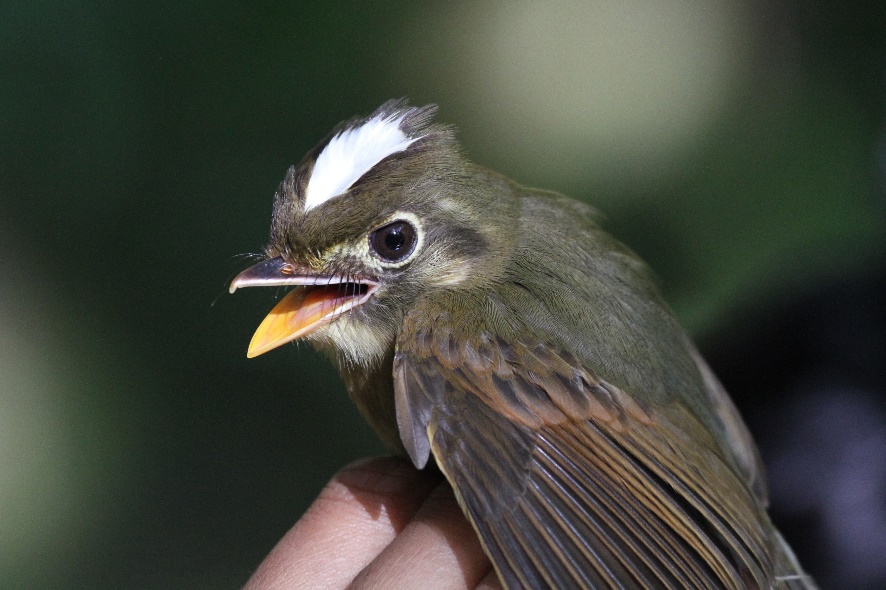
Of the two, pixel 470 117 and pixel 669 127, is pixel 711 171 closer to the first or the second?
pixel 669 127

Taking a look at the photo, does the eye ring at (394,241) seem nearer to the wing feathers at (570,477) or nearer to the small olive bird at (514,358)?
the small olive bird at (514,358)

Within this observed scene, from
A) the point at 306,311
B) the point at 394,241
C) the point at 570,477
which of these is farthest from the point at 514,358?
the point at 306,311

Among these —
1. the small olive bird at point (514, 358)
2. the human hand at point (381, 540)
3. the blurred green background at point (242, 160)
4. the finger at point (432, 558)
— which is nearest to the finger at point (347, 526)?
the human hand at point (381, 540)

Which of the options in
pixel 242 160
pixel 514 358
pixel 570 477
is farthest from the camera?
pixel 242 160

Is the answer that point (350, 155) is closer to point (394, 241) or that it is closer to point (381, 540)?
point (394, 241)

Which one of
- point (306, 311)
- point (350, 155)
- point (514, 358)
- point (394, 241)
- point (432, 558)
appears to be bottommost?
point (432, 558)

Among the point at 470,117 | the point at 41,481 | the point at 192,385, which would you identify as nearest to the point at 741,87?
the point at 470,117
